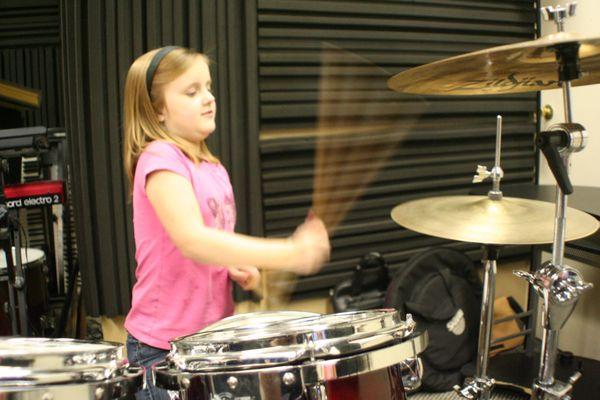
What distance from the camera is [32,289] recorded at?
1.55 m

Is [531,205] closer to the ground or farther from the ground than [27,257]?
farther from the ground

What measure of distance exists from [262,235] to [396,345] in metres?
1.19

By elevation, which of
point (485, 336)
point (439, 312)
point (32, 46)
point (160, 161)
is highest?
point (32, 46)

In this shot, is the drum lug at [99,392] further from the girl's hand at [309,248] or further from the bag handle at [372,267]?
the bag handle at [372,267]

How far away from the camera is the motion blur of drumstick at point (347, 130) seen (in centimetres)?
126

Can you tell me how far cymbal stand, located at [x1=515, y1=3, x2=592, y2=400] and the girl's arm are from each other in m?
0.50

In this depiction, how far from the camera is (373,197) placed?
2.10m

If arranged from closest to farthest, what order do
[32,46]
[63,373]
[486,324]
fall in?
1. [63,373]
2. [486,324]
3. [32,46]

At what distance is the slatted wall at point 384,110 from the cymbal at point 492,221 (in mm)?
422

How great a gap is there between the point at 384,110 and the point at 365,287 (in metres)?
0.77

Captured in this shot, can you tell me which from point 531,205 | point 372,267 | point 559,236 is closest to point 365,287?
point 372,267

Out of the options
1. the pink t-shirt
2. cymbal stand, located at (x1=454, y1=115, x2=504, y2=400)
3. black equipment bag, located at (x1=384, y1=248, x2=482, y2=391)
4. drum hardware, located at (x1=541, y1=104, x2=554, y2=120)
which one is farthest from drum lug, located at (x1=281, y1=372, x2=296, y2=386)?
drum hardware, located at (x1=541, y1=104, x2=554, y2=120)

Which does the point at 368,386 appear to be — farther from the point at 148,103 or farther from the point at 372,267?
the point at 372,267

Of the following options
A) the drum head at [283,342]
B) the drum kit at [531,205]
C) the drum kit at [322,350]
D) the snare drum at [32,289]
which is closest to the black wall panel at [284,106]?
the snare drum at [32,289]
